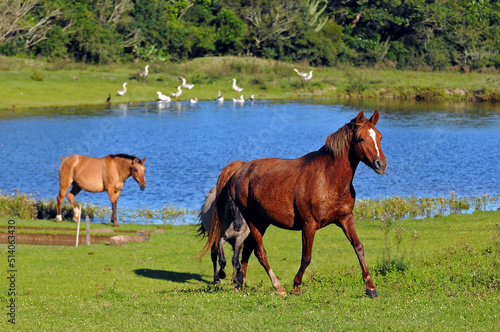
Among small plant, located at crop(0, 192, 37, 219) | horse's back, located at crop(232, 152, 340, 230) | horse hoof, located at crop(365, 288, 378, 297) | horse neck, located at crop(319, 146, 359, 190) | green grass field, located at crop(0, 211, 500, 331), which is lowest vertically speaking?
small plant, located at crop(0, 192, 37, 219)

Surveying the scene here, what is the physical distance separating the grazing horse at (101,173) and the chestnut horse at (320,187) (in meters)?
10.9

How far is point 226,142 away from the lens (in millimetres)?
43750

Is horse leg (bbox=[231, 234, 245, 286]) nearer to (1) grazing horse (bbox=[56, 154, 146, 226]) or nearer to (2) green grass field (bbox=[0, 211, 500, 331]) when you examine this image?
(2) green grass field (bbox=[0, 211, 500, 331])

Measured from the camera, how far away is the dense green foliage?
249 ft

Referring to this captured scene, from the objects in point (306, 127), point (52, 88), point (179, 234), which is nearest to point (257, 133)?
point (306, 127)

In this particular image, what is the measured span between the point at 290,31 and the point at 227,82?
52.8ft

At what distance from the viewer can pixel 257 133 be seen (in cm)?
4772

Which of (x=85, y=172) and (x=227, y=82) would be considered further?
(x=227, y=82)

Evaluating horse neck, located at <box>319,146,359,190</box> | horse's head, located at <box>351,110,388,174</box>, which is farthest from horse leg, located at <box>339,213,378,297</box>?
horse's head, located at <box>351,110,388,174</box>

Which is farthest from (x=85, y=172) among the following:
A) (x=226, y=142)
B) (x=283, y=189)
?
(x=226, y=142)

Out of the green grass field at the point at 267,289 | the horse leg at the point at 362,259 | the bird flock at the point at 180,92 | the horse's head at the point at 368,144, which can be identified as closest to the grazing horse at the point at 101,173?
the green grass field at the point at 267,289

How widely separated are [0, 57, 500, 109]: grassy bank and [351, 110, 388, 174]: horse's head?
4820 centimetres

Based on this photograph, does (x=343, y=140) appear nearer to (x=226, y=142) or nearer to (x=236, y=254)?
(x=236, y=254)

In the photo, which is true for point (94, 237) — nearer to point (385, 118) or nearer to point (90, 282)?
point (90, 282)
